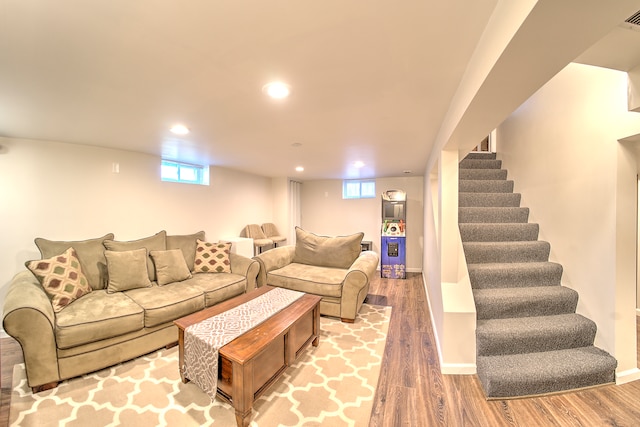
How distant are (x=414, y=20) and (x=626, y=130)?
1.98 m

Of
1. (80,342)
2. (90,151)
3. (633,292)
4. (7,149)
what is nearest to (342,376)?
(80,342)

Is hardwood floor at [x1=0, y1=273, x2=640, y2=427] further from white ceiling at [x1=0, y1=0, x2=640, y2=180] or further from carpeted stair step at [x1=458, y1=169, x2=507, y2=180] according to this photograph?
carpeted stair step at [x1=458, y1=169, x2=507, y2=180]

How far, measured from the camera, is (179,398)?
176cm

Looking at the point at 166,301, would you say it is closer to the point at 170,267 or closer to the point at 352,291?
the point at 170,267

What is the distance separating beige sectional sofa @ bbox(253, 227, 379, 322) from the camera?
2.96m

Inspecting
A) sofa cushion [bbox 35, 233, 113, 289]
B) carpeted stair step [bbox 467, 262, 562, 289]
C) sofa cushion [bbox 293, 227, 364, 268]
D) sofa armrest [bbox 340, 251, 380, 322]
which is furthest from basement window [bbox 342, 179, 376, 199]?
sofa cushion [bbox 35, 233, 113, 289]

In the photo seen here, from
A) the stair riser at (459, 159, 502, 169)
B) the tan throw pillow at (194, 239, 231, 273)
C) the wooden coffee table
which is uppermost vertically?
the stair riser at (459, 159, 502, 169)

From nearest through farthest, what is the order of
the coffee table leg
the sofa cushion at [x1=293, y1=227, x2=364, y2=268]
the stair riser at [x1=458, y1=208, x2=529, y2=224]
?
the coffee table leg, the stair riser at [x1=458, y1=208, x2=529, y2=224], the sofa cushion at [x1=293, y1=227, x2=364, y2=268]

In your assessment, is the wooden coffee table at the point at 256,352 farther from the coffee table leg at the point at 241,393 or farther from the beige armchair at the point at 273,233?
the beige armchair at the point at 273,233

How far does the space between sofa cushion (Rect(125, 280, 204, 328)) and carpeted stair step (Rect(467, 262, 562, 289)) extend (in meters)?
2.92

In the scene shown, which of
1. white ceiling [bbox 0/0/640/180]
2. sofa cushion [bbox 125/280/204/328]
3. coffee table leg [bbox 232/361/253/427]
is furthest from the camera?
sofa cushion [bbox 125/280/204/328]

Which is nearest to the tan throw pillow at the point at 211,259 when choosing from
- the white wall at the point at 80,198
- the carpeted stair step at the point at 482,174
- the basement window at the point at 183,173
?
the white wall at the point at 80,198

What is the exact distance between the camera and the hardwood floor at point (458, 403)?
1.56 metres

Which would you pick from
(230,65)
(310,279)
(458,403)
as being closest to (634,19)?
(230,65)
